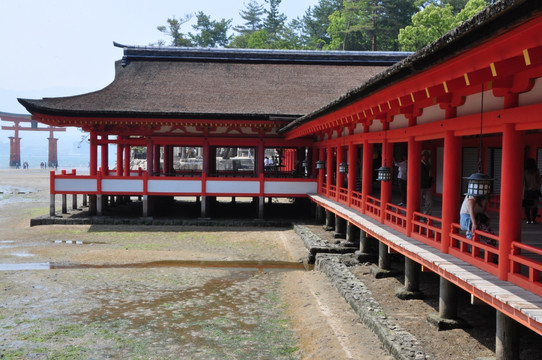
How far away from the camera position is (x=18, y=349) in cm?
759

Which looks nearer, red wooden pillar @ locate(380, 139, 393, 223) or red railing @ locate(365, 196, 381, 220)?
red wooden pillar @ locate(380, 139, 393, 223)

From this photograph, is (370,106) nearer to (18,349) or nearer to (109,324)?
(109,324)

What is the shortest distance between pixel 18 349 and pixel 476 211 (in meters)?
6.79

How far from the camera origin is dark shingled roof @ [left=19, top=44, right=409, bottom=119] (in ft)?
68.3

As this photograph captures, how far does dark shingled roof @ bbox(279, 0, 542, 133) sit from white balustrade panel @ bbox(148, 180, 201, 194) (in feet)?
45.6

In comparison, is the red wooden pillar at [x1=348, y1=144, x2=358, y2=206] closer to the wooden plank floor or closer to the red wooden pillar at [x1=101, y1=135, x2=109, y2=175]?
the wooden plank floor

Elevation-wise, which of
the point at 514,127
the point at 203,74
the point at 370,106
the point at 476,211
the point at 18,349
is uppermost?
the point at 203,74

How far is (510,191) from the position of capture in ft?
20.3

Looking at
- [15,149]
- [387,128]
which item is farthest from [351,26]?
[15,149]

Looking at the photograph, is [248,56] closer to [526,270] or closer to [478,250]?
[478,250]

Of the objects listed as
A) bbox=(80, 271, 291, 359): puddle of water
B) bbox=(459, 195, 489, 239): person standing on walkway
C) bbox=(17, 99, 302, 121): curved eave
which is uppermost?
bbox=(17, 99, 302, 121): curved eave

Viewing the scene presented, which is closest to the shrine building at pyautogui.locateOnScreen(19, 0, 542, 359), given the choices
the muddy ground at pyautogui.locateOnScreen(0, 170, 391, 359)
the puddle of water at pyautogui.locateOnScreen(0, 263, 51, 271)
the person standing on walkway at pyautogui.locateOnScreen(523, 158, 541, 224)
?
the person standing on walkway at pyautogui.locateOnScreen(523, 158, 541, 224)

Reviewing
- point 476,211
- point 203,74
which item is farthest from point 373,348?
point 203,74

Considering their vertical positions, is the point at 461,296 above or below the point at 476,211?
below
